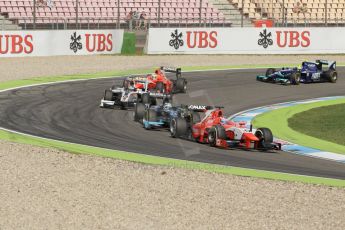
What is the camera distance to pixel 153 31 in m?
36.5

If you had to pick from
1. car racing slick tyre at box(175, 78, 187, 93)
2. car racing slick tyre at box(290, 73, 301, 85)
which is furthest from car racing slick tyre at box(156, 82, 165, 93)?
car racing slick tyre at box(290, 73, 301, 85)

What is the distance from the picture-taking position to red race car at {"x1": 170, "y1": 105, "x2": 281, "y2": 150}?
51.7 ft

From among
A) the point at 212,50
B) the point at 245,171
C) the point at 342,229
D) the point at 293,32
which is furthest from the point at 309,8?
the point at 342,229

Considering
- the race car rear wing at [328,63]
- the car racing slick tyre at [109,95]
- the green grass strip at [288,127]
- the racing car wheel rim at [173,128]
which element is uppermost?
the race car rear wing at [328,63]

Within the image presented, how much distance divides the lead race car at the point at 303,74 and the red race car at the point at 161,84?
14.8ft

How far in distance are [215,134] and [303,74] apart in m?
13.5

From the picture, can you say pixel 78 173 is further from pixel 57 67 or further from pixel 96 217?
pixel 57 67

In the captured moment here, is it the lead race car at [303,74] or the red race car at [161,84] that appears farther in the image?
the lead race car at [303,74]

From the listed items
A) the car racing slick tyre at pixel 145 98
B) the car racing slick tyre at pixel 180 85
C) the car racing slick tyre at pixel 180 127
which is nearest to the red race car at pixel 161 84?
the car racing slick tyre at pixel 180 85

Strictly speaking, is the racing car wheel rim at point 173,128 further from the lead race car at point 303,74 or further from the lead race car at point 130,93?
the lead race car at point 303,74

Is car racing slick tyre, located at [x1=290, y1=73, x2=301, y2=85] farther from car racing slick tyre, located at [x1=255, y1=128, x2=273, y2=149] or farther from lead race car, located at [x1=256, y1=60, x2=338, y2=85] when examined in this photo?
car racing slick tyre, located at [x1=255, y1=128, x2=273, y2=149]

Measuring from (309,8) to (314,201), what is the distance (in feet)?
118

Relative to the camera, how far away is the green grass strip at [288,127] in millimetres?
16766

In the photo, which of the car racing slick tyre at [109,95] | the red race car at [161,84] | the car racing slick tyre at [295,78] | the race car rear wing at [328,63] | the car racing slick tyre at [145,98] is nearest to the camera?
the car racing slick tyre at [145,98]
